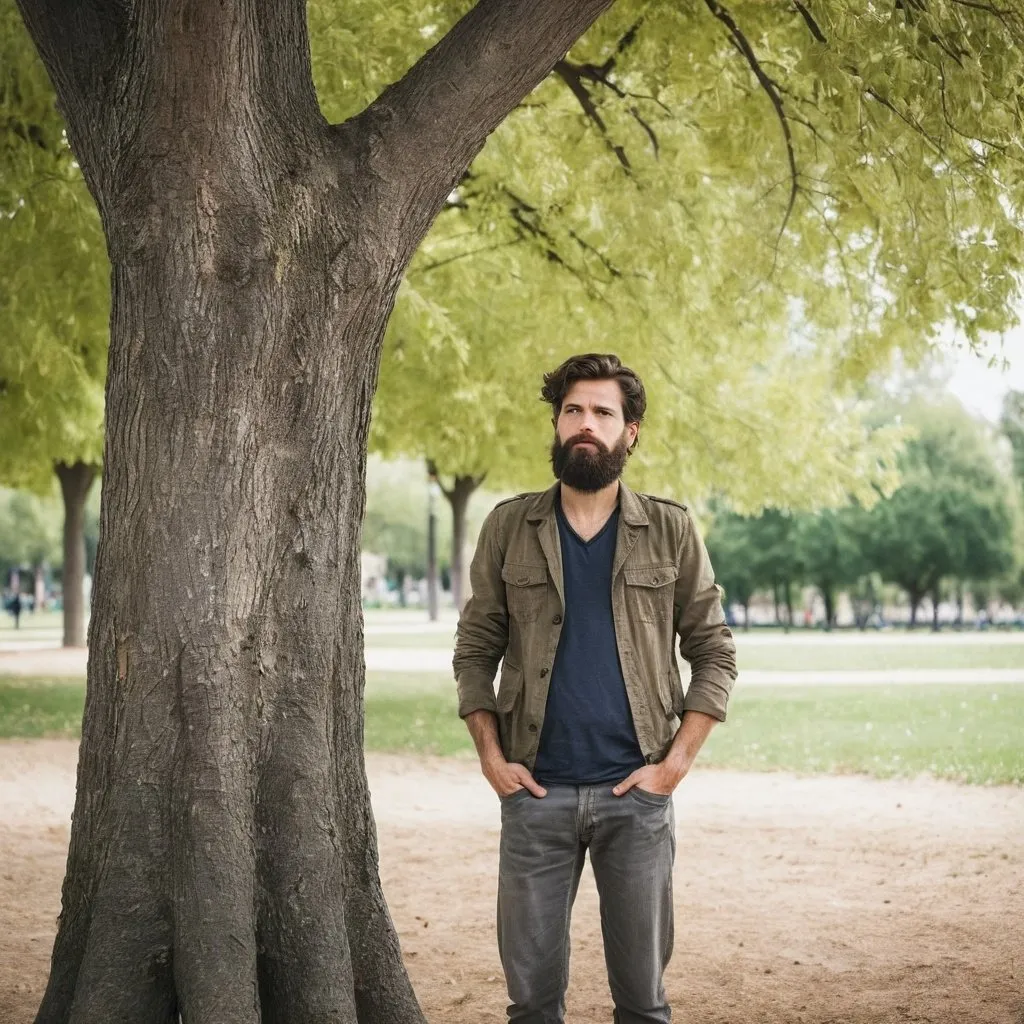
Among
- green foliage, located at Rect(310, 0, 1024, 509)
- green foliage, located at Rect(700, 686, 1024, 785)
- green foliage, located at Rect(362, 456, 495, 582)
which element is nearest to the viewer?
green foliage, located at Rect(310, 0, 1024, 509)

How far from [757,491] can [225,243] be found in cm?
1254

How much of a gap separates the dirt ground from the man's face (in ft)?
8.73

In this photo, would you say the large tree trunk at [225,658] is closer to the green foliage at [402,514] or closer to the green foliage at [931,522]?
the green foliage at [931,522]

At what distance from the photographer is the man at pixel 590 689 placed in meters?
3.79

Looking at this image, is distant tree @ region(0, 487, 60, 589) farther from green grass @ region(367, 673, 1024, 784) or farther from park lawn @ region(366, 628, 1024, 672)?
green grass @ region(367, 673, 1024, 784)

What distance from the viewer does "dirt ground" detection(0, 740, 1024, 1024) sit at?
566 cm

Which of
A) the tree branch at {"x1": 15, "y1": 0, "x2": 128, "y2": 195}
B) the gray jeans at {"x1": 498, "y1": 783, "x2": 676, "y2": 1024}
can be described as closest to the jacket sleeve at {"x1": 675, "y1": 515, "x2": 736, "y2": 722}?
the gray jeans at {"x1": 498, "y1": 783, "x2": 676, "y2": 1024}

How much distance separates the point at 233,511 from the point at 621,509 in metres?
1.26

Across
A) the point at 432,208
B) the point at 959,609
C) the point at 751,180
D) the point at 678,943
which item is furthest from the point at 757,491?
the point at 959,609

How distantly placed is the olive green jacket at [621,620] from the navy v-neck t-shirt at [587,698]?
34mm

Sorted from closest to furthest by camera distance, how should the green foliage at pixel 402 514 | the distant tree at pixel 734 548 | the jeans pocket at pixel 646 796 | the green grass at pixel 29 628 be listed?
1. the jeans pocket at pixel 646 796
2. the green grass at pixel 29 628
3. the distant tree at pixel 734 548
4. the green foliage at pixel 402 514

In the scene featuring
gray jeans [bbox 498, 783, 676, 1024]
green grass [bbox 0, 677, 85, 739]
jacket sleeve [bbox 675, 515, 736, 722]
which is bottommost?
green grass [bbox 0, 677, 85, 739]

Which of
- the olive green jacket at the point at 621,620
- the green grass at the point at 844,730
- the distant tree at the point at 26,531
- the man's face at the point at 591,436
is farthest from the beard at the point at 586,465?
the distant tree at the point at 26,531

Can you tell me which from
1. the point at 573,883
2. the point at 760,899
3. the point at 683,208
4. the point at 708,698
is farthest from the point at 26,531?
the point at 708,698
